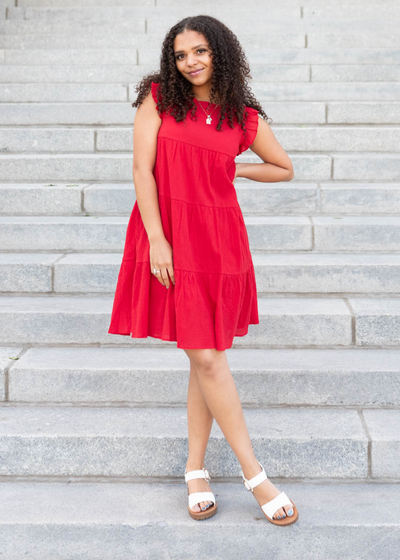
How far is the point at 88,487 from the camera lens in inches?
108

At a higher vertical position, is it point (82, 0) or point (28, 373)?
point (82, 0)

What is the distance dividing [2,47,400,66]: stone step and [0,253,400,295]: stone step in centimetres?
310

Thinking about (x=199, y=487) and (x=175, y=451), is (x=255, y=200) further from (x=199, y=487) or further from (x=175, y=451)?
(x=199, y=487)

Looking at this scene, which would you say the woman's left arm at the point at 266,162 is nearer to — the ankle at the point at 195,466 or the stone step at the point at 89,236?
the ankle at the point at 195,466

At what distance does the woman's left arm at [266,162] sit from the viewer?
2.41 meters

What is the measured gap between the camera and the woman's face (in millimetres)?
2162

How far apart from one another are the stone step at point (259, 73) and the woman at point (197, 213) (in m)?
3.75

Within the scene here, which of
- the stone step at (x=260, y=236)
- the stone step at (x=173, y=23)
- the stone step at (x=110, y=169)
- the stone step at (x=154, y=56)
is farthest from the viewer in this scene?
the stone step at (x=173, y=23)

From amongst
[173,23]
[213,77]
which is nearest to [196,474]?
[213,77]

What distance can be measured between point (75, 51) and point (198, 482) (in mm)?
4866

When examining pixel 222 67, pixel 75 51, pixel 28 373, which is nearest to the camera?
pixel 222 67

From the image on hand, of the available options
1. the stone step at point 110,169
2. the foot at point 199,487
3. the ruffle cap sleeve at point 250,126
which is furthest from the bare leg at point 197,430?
the stone step at point 110,169

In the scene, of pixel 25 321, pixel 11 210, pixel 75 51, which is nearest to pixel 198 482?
pixel 25 321

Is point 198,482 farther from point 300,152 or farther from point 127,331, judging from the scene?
point 300,152
